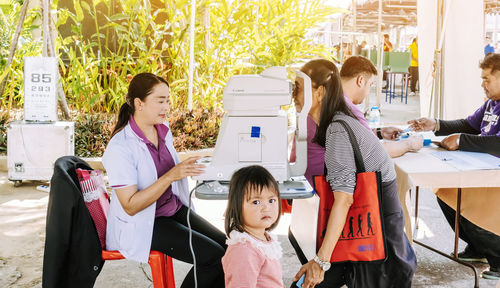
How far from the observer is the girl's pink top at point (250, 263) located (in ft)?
5.79

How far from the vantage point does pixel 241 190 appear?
1909mm

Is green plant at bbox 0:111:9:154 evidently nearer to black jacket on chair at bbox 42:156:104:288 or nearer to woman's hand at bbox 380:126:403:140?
black jacket on chair at bbox 42:156:104:288

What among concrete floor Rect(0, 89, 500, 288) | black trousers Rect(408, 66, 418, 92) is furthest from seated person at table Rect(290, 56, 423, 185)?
black trousers Rect(408, 66, 418, 92)

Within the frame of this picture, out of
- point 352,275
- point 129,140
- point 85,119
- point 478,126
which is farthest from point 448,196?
point 85,119

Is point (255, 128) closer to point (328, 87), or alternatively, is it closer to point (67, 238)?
point (328, 87)

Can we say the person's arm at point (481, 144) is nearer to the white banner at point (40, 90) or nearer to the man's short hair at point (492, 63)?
the man's short hair at point (492, 63)

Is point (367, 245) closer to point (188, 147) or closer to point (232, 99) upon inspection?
point (232, 99)

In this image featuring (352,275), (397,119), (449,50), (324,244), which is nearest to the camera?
(324,244)

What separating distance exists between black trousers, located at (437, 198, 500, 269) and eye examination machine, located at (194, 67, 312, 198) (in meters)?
1.79

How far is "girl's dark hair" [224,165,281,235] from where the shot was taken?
6.24 ft

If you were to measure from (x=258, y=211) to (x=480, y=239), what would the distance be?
2134 millimetres

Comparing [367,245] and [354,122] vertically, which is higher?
[354,122]

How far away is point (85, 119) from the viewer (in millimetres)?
6156

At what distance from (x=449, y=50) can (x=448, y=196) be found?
1.99m
